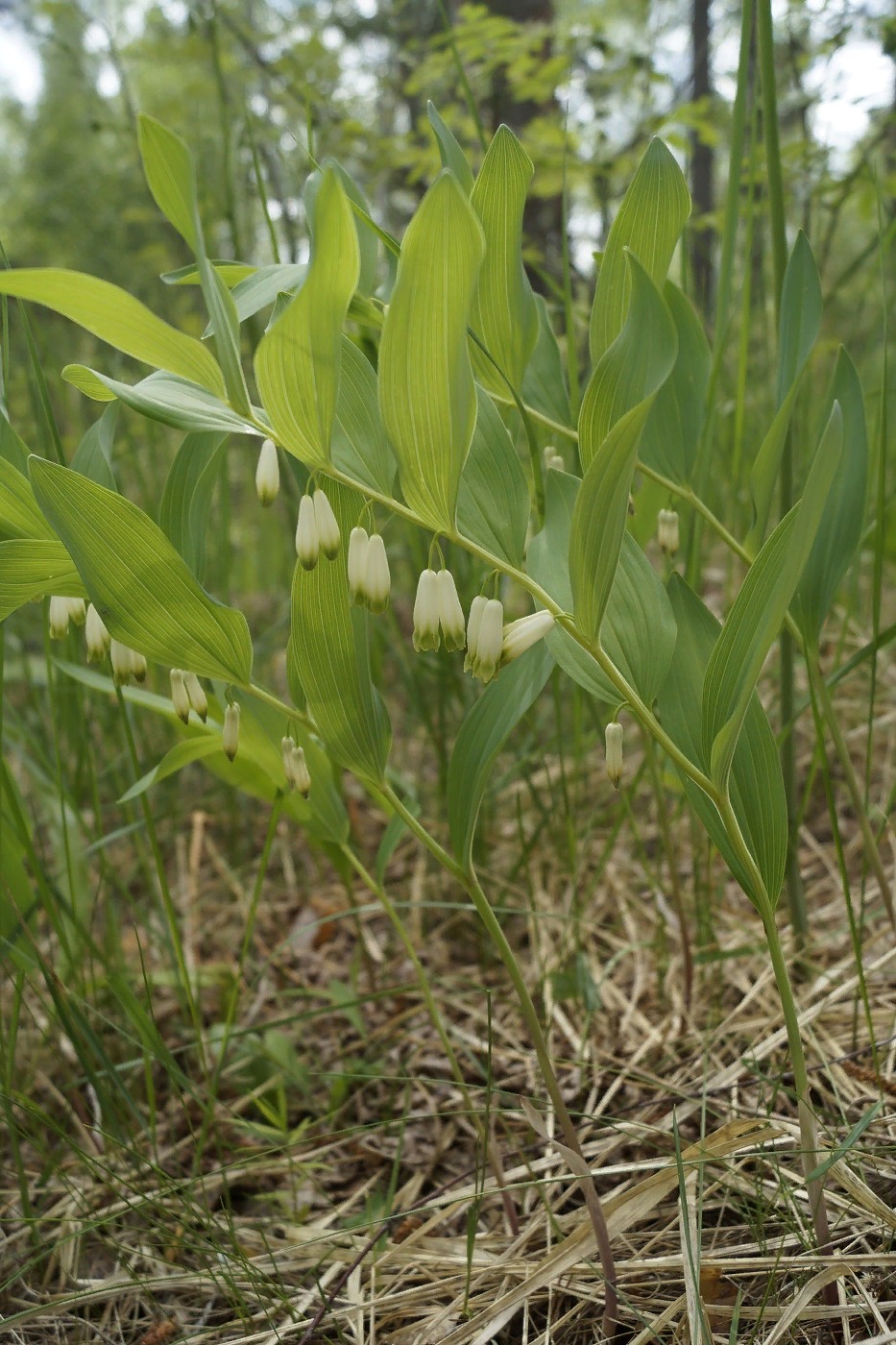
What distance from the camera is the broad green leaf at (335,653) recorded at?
88cm

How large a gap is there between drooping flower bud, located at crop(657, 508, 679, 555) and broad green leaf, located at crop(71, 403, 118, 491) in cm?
59

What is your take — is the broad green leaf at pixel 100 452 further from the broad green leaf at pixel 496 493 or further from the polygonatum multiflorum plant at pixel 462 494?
the broad green leaf at pixel 496 493

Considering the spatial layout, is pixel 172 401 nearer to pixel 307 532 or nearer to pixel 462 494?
pixel 307 532

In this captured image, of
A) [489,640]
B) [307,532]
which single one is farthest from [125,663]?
[489,640]

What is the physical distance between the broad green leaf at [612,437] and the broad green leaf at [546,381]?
0.85 ft

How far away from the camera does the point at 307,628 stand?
89 cm

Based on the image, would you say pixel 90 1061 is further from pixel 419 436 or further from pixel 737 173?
pixel 737 173

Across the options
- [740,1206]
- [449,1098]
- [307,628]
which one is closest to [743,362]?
[307,628]

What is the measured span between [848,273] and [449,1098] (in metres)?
1.55

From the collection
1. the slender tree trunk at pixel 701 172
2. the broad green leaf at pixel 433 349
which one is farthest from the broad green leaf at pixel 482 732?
the slender tree trunk at pixel 701 172

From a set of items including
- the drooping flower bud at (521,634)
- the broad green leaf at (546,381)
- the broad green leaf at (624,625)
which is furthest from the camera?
the broad green leaf at (546,381)

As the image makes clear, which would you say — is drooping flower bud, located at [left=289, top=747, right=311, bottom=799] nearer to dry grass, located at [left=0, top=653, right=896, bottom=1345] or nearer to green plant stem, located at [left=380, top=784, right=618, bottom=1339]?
green plant stem, located at [left=380, top=784, right=618, bottom=1339]

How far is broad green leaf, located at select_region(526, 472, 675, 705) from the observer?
821mm

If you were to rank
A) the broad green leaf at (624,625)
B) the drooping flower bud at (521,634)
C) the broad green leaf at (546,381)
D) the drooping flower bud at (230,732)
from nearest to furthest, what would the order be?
1. the drooping flower bud at (521,634)
2. the broad green leaf at (624,625)
3. the drooping flower bud at (230,732)
4. the broad green leaf at (546,381)
